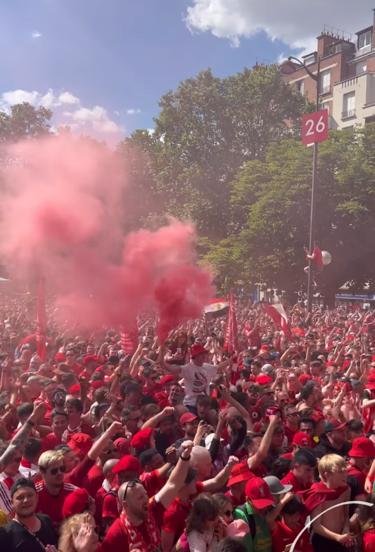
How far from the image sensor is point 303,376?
9.21 meters

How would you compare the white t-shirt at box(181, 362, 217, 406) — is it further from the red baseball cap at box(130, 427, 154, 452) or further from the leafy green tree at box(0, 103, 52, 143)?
Answer: the leafy green tree at box(0, 103, 52, 143)

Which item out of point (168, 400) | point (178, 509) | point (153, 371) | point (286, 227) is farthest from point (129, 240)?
point (286, 227)

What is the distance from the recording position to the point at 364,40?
51.1m

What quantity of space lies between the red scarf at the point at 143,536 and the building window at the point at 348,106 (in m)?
46.4

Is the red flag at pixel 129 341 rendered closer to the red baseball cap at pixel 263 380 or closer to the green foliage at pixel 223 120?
the red baseball cap at pixel 263 380

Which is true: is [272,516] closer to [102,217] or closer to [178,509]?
[178,509]

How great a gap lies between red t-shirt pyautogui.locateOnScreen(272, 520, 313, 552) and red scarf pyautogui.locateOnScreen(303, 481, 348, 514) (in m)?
0.19

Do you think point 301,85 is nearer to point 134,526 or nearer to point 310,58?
point 310,58

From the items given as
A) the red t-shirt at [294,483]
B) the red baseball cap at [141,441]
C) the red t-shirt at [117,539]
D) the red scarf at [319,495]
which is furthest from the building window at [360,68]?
the red t-shirt at [117,539]

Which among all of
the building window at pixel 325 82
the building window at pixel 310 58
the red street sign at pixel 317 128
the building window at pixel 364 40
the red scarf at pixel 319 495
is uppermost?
the building window at pixel 364 40

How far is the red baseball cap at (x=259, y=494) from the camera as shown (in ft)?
13.4

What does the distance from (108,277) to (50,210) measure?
1978 millimetres

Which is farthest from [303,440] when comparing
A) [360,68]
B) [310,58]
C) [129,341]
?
[310,58]

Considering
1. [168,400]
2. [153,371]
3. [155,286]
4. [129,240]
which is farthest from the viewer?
[129,240]
